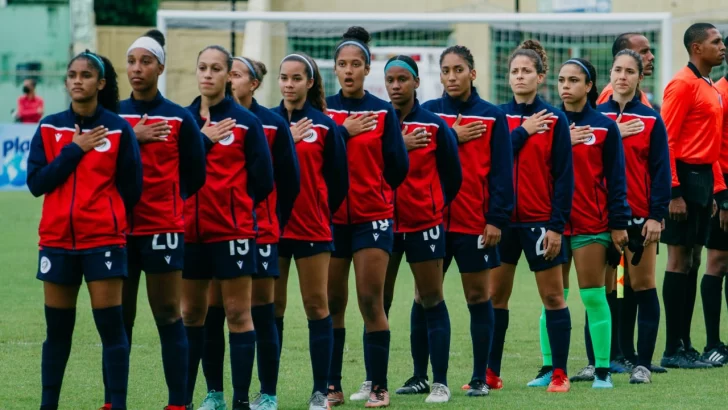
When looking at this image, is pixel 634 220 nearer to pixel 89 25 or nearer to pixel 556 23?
pixel 556 23

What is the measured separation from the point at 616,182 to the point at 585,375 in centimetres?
141

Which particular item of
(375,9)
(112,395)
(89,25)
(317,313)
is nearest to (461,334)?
(317,313)

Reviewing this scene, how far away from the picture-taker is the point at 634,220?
9.48 m

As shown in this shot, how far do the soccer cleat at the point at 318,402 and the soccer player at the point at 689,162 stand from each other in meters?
3.26

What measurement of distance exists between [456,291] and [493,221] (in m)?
6.19

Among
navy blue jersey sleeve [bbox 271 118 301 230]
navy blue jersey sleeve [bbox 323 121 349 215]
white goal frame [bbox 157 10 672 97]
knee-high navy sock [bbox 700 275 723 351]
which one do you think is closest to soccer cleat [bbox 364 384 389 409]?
navy blue jersey sleeve [bbox 323 121 349 215]

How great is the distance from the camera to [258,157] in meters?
7.58

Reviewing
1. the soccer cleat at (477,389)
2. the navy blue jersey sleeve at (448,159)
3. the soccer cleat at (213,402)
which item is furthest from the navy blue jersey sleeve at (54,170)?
the soccer cleat at (477,389)

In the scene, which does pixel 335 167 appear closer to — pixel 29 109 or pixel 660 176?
pixel 660 176

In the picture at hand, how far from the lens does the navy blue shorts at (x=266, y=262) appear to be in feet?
25.5

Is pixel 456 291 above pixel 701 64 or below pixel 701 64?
below

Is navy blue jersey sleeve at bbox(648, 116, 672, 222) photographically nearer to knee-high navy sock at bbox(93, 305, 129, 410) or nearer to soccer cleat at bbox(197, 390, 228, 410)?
soccer cleat at bbox(197, 390, 228, 410)

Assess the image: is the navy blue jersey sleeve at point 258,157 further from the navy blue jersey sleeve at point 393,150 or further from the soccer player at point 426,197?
the soccer player at point 426,197

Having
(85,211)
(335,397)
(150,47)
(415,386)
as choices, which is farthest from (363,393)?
(150,47)
